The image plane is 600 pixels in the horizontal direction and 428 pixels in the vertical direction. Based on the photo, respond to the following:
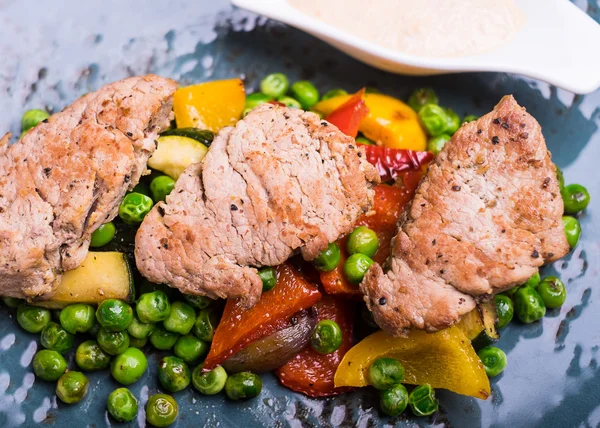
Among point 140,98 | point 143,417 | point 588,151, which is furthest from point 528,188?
point 143,417

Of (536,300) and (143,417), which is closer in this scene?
(143,417)

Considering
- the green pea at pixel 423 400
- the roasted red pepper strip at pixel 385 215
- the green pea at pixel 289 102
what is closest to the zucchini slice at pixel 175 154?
the green pea at pixel 289 102

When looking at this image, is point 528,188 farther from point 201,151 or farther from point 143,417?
point 143,417

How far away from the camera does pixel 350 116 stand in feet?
17.0

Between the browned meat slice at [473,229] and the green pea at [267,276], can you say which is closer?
the browned meat slice at [473,229]

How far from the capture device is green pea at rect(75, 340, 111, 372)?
472 cm

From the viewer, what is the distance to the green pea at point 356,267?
4.60 metres

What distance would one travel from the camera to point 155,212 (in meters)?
→ 4.38

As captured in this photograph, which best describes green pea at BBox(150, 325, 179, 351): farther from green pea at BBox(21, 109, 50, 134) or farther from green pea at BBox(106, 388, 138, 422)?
green pea at BBox(21, 109, 50, 134)

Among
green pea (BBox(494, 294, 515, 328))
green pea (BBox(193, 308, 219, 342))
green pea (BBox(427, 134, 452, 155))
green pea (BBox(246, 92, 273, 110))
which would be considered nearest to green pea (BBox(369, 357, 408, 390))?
green pea (BBox(494, 294, 515, 328))

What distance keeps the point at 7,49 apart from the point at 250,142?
2.65 metres

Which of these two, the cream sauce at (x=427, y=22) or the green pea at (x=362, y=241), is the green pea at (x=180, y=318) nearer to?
the green pea at (x=362, y=241)

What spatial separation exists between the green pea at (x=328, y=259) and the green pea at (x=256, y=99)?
5.20 feet

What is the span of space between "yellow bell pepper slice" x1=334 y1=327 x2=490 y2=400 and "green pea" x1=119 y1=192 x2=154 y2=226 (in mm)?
1798
